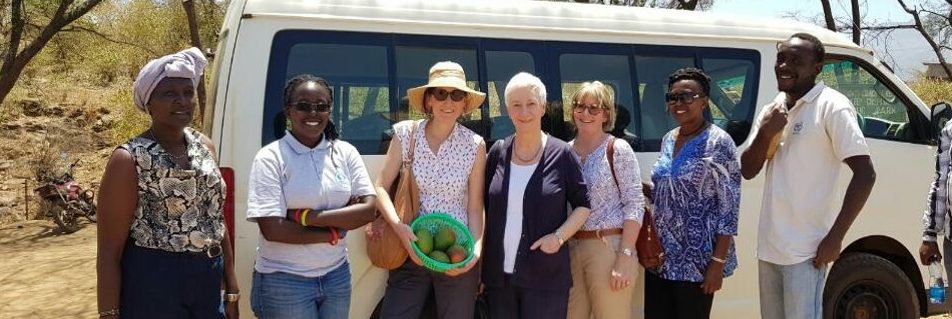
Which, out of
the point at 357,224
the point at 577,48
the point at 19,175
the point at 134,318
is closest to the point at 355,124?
the point at 357,224

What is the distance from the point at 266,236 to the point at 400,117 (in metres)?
1.02

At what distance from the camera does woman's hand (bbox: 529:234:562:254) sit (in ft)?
10.4

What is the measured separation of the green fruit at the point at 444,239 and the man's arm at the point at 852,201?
1.46 metres

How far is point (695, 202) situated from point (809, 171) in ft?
1.55

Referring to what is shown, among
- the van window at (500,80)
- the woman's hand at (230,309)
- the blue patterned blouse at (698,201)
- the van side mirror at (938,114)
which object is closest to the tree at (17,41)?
the van window at (500,80)

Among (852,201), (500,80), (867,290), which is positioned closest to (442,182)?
(500,80)

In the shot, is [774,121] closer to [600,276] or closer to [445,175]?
[600,276]

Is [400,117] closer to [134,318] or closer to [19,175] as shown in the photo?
[134,318]

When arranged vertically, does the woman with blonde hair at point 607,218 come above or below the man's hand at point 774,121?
below

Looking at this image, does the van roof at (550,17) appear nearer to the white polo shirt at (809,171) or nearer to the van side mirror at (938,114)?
the van side mirror at (938,114)

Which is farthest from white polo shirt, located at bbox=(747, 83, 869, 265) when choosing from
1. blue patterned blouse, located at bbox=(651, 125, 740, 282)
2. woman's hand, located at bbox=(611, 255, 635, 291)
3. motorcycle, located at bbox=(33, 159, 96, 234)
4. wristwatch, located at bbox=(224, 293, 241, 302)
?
motorcycle, located at bbox=(33, 159, 96, 234)

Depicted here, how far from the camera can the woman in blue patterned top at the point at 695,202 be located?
3.27 metres

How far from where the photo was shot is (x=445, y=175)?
326cm

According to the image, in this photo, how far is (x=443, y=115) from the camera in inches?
130
